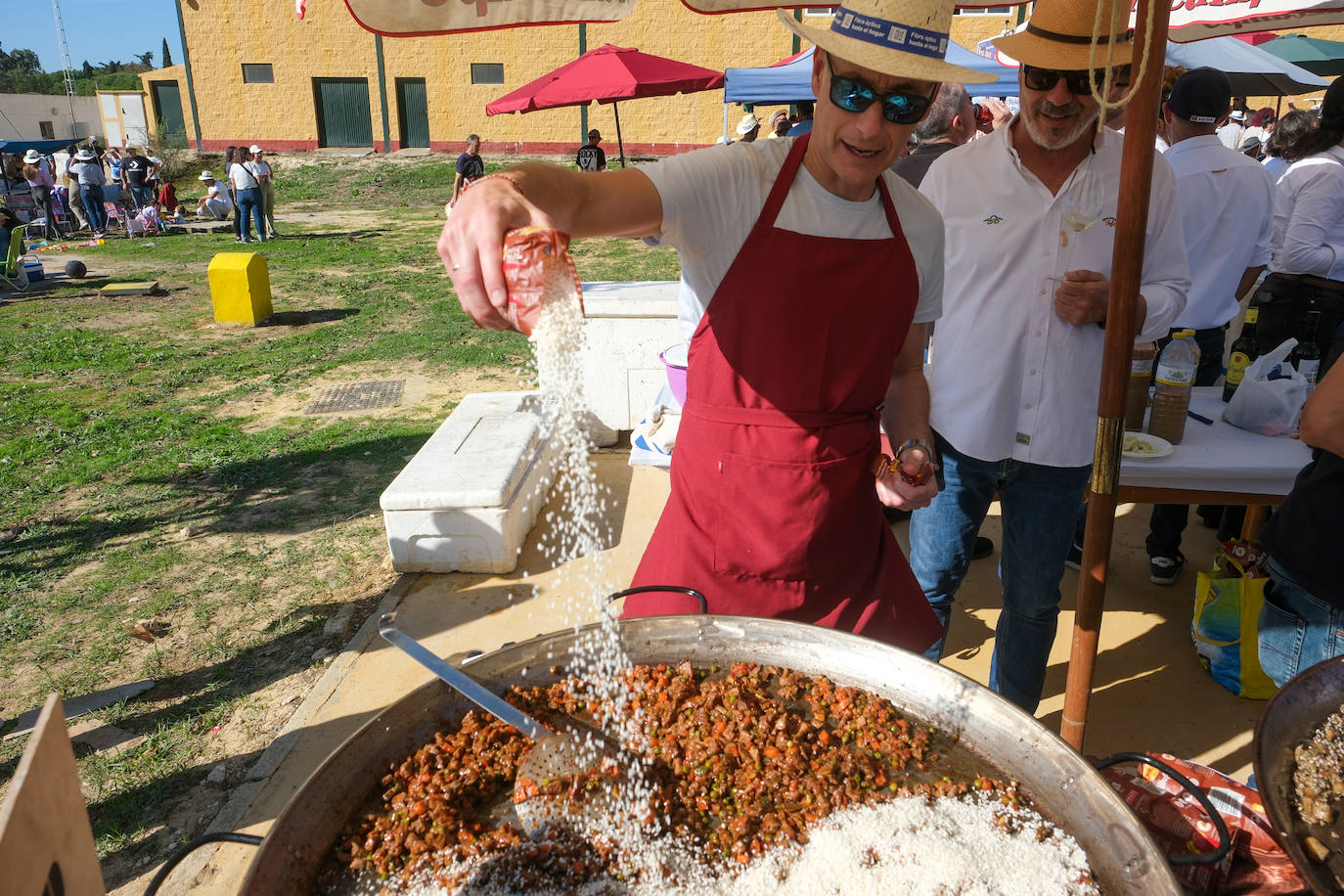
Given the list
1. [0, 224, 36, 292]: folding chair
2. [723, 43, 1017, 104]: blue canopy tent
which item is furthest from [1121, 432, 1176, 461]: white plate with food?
[0, 224, 36, 292]: folding chair

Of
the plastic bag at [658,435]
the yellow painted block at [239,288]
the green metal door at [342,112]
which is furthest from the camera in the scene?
the green metal door at [342,112]

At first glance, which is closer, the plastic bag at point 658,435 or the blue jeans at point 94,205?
the plastic bag at point 658,435

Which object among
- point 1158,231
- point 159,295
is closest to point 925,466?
point 1158,231

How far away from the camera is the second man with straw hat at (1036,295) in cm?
230

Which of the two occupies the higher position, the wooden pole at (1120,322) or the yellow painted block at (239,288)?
the wooden pole at (1120,322)

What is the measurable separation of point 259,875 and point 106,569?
4163mm

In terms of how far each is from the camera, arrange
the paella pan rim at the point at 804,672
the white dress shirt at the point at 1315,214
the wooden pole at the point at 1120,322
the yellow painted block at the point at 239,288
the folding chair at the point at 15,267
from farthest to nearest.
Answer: the folding chair at the point at 15,267 < the yellow painted block at the point at 239,288 < the white dress shirt at the point at 1315,214 < the wooden pole at the point at 1120,322 < the paella pan rim at the point at 804,672


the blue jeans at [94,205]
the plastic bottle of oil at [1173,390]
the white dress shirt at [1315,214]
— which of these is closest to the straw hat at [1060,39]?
the plastic bottle of oil at [1173,390]

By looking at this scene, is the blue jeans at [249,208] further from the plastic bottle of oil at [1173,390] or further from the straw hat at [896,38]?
the straw hat at [896,38]

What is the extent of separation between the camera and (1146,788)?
6.09ft

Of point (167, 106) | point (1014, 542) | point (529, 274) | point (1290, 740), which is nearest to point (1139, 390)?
point (1014, 542)

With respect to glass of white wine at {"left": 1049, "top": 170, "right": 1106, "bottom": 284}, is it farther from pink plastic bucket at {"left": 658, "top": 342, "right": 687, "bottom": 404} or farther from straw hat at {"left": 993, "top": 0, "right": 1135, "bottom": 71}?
pink plastic bucket at {"left": 658, "top": 342, "right": 687, "bottom": 404}

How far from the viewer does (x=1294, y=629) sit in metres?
2.06

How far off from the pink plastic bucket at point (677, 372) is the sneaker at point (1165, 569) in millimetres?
2427
